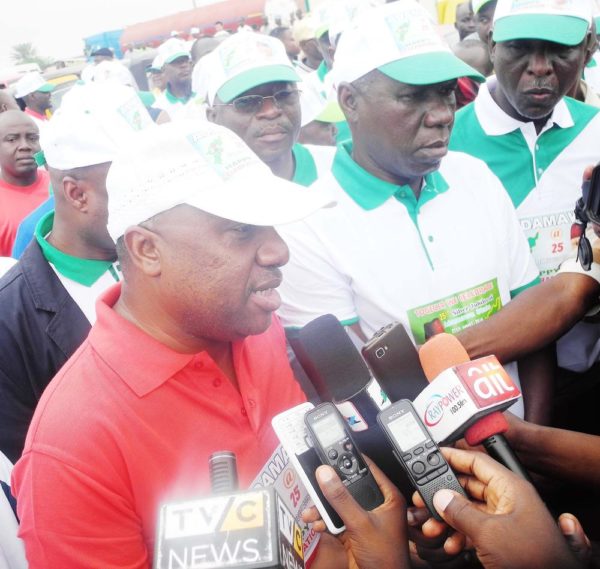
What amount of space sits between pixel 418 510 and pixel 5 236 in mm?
3603

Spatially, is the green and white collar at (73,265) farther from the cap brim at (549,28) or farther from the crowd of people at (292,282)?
the cap brim at (549,28)

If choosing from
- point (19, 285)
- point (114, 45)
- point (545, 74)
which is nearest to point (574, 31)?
point (545, 74)

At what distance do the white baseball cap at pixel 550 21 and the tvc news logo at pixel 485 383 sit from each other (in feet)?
5.83

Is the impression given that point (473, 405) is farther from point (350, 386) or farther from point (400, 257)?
point (400, 257)

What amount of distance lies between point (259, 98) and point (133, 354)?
190 centimetres

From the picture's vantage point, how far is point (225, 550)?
915mm

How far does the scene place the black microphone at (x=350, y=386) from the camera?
1.47 metres

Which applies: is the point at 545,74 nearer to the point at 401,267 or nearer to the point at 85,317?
the point at 401,267

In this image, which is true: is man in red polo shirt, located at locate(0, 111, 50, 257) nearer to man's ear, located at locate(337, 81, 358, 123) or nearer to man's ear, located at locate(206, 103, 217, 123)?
man's ear, located at locate(206, 103, 217, 123)

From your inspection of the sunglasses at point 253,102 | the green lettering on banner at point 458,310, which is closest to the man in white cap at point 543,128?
the green lettering on banner at point 458,310

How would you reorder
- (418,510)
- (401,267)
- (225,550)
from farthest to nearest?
(401,267) < (418,510) < (225,550)

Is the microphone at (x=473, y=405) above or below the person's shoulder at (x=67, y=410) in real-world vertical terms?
below

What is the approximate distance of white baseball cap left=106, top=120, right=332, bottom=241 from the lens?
→ 1458 mm

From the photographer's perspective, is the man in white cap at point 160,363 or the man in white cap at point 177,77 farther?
the man in white cap at point 177,77
